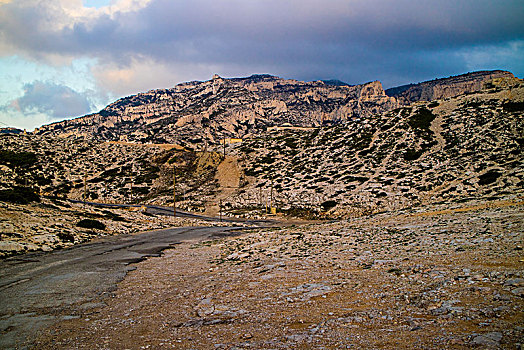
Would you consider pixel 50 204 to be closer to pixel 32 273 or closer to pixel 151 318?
pixel 32 273

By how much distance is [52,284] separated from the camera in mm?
12250

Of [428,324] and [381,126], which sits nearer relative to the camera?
[428,324]

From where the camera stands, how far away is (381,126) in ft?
301

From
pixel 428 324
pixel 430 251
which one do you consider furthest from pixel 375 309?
pixel 430 251

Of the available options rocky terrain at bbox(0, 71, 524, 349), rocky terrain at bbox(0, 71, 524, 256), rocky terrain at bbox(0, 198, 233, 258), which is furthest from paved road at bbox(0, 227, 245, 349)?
rocky terrain at bbox(0, 71, 524, 256)

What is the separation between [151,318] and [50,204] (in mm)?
35314

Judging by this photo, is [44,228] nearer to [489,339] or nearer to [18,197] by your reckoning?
[18,197]

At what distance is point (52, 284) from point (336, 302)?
11.4 m

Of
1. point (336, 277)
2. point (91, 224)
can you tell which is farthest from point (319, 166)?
point (336, 277)

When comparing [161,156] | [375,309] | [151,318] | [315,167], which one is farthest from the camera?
[161,156]

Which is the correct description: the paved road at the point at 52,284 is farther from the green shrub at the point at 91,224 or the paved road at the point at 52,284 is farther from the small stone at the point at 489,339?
the green shrub at the point at 91,224

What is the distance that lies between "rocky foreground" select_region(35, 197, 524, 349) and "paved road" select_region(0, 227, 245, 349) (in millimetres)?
745

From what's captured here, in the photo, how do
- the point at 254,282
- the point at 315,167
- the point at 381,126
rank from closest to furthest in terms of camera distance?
1. the point at 254,282
2. the point at 315,167
3. the point at 381,126

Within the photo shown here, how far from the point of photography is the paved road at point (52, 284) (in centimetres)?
831
